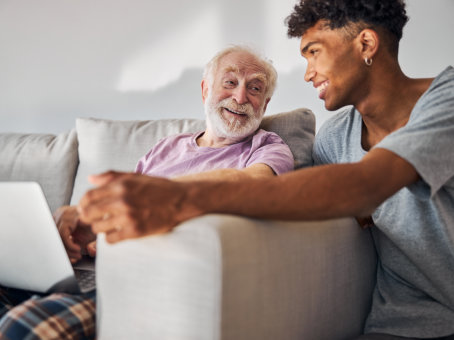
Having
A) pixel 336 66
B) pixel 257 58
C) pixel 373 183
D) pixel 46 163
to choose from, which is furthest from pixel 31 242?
pixel 46 163

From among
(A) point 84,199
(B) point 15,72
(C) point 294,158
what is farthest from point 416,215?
(B) point 15,72

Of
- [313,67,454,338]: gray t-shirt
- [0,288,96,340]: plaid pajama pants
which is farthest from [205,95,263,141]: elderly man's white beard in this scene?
[0,288,96,340]: plaid pajama pants

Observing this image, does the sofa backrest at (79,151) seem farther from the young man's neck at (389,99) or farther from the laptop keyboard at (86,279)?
the laptop keyboard at (86,279)

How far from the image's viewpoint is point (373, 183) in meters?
0.83

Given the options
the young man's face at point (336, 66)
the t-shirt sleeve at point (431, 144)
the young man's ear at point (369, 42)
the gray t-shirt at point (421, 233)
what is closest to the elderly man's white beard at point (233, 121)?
the young man's face at point (336, 66)

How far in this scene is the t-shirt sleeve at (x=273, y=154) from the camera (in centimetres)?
138

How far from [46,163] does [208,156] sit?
0.84 metres

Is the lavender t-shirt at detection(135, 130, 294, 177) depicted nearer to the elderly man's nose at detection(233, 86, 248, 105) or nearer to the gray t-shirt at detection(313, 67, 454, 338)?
the elderly man's nose at detection(233, 86, 248, 105)

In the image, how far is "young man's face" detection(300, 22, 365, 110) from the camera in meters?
1.26

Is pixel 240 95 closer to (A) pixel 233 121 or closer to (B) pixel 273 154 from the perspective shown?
(A) pixel 233 121

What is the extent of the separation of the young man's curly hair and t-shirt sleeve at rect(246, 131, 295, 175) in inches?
15.7

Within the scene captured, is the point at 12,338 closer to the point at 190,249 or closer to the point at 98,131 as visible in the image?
the point at 190,249

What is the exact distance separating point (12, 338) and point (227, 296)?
15.7 inches

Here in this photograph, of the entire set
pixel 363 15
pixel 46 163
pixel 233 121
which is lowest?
pixel 46 163
